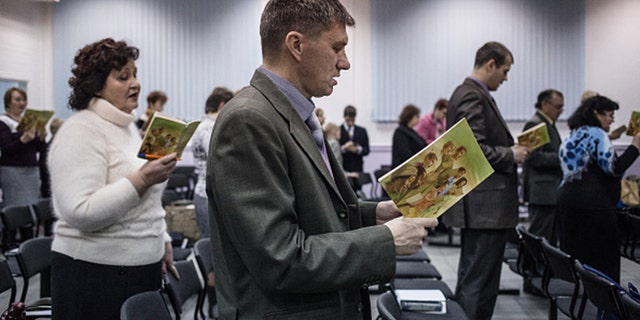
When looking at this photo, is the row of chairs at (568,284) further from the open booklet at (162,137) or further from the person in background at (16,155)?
the person in background at (16,155)

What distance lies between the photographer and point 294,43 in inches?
59.9

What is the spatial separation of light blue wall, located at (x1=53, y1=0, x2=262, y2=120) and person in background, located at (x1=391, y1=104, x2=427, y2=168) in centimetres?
447

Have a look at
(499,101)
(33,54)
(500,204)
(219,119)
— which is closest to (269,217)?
(219,119)

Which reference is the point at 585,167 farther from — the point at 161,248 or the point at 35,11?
the point at 35,11

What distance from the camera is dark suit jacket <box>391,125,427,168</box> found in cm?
746

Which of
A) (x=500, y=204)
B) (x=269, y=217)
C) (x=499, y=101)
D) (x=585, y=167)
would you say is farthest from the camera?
(x=499, y=101)

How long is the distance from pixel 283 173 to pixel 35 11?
9525mm

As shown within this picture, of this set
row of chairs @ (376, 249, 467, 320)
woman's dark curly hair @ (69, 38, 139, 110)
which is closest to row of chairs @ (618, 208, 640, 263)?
row of chairs @ (376, 249, 467, 320)

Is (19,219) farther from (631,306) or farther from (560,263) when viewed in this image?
(631,306)

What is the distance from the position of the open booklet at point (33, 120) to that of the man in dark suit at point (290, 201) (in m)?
5.18

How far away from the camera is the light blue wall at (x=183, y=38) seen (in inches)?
446

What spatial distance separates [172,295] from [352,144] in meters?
6.82

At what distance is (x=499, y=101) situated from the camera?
1105cm

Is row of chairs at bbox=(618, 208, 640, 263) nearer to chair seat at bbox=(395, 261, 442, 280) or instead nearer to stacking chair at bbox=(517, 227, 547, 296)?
stacking chair at bbox=(517, 227, 547, 296)
